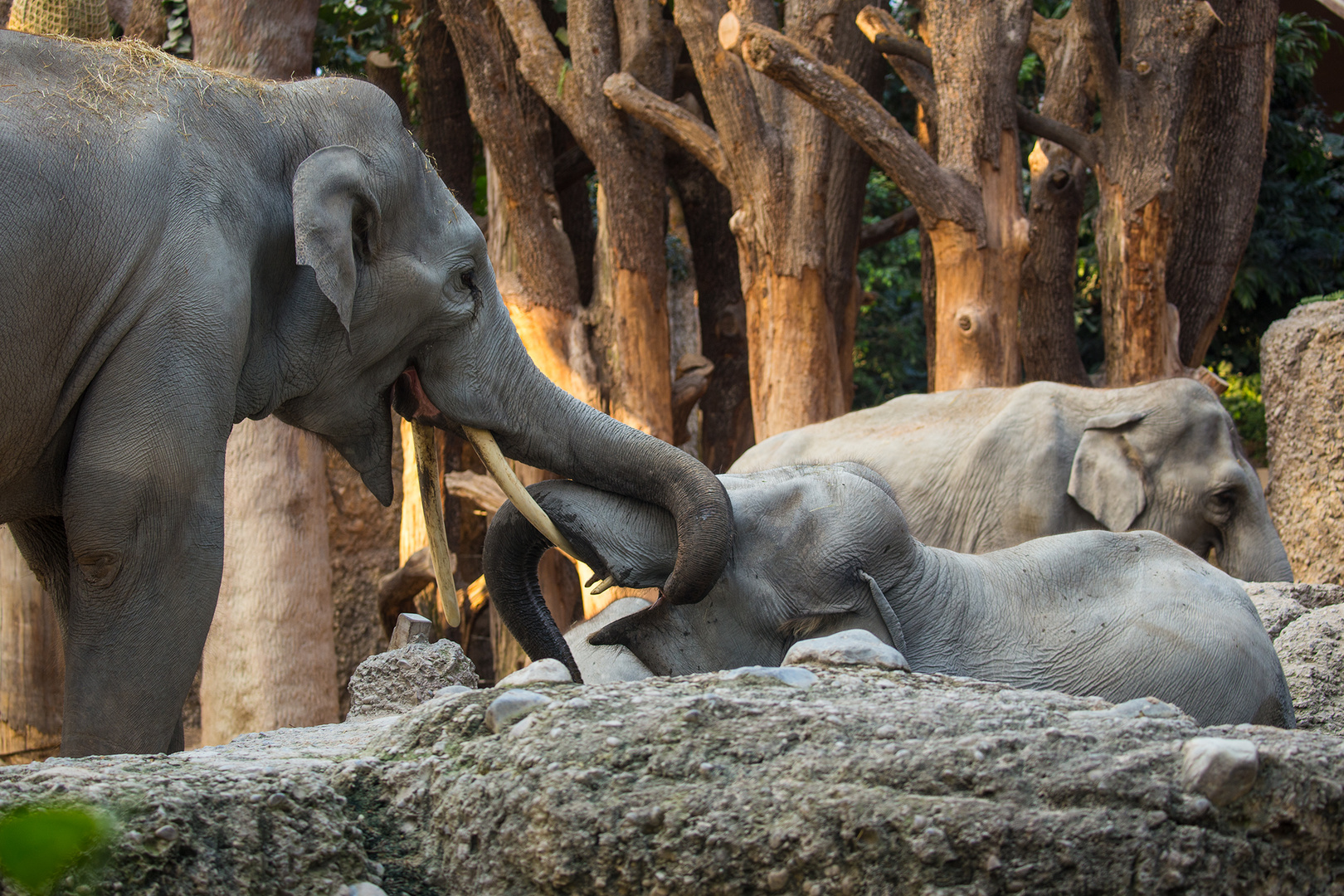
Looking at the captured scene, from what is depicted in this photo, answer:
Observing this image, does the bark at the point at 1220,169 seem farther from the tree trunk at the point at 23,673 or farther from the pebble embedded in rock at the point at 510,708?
the pebble embedded in rock at the point at 510,708

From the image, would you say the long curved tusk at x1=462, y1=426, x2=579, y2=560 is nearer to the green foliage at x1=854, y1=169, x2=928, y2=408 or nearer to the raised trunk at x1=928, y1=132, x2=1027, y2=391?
the raised trunk at x1=928, y1=132, x2=1027, y2=391

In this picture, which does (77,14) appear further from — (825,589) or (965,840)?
(965,840)

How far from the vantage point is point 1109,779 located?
173cm

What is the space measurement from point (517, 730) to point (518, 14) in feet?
24.0

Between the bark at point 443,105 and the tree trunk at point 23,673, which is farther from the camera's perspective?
the bark at point 443,105

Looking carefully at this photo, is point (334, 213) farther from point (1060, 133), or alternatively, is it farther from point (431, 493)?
point (1060, 133)

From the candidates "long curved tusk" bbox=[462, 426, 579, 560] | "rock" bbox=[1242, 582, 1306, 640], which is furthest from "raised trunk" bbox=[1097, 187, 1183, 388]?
"long curved tusk" bbox=[462, 426, 579, 560]

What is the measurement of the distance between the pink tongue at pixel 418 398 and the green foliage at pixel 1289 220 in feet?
37.0

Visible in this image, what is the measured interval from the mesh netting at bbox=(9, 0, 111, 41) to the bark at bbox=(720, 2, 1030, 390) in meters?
3.19

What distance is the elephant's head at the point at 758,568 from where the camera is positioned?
3326 millimetres

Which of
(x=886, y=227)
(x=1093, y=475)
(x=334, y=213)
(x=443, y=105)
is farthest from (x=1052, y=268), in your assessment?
(x=334, y=213)

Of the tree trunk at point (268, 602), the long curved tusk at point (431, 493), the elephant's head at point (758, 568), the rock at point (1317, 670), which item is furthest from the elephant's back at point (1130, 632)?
the tree trunk at point (268, 602)

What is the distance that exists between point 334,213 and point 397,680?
4.23ft

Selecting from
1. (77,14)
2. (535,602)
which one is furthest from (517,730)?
(77,14)
